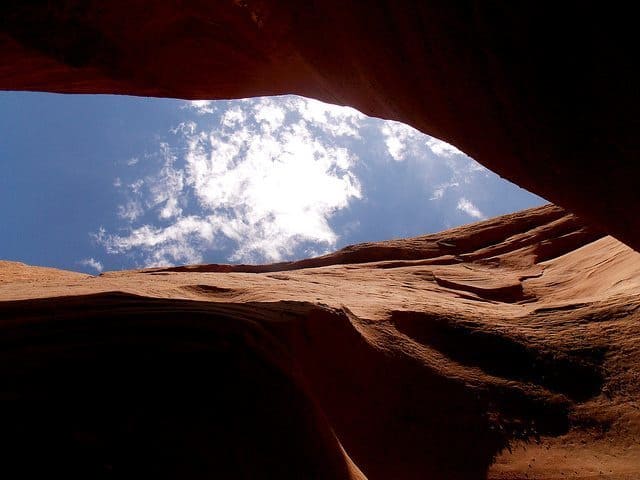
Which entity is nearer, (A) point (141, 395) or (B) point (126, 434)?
(B) point (126, 434)

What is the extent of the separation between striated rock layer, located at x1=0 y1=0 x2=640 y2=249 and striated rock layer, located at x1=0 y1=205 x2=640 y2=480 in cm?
228

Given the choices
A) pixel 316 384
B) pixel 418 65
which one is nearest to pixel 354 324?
pixel 316 384

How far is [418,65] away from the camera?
419cm

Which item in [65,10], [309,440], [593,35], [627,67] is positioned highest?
[65,10]

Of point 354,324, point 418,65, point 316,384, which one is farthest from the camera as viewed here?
point 354,324

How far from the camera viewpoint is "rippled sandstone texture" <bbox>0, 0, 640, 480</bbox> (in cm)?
269

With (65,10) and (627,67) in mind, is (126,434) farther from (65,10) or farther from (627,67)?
(65,10)

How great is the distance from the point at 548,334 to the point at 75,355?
6047 mm

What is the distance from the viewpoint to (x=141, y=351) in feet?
11.1

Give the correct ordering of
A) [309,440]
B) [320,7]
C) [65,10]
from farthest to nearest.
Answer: [65,10], [320,7], [309,440]

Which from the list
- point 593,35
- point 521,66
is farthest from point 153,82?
point 593,35

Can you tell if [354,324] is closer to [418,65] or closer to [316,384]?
[316,384]

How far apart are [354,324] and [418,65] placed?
342 centimetres

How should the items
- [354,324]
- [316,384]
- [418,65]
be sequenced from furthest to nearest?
[354,324], [316,384], [418,65]
